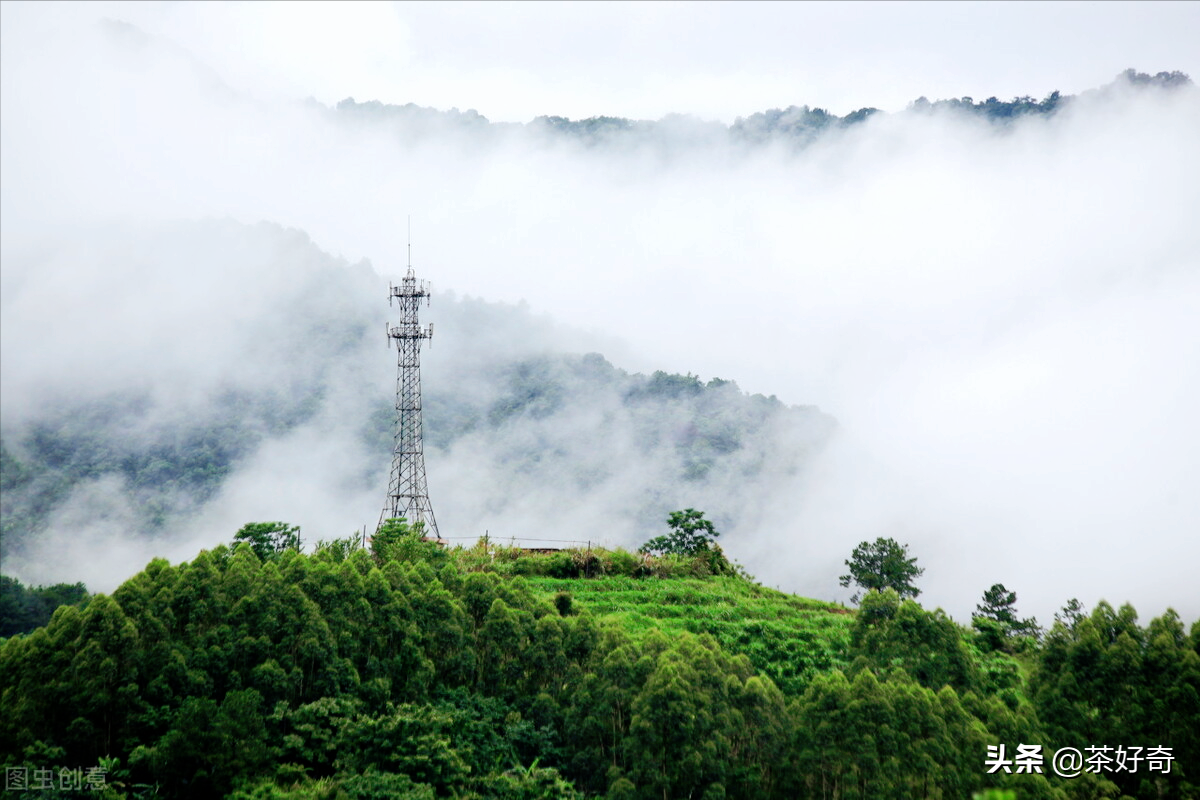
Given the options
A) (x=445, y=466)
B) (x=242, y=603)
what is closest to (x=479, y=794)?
(x=242, y=603)

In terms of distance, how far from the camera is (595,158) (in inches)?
5354

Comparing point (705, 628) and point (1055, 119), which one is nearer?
point (705, 628)

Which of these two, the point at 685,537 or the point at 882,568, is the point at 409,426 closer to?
the point at 685,537

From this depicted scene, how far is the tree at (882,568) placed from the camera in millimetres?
30484

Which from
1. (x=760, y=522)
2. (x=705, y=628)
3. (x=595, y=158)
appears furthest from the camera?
(x=595, y=158)

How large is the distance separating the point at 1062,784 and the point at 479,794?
8857mm

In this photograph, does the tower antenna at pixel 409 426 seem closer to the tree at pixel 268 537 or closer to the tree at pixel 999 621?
the tree at pixel 268 537

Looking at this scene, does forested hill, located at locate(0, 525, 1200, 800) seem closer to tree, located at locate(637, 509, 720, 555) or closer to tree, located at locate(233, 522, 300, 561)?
tree, located at locate(233, 522, 300, 561)

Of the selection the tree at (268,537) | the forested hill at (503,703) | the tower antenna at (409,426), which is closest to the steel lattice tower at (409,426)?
the tower antenna at (409,426)

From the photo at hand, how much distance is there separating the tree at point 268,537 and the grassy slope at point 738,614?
245 inches

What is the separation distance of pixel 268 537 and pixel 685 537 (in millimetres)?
13285

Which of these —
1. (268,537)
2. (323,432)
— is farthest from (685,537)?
(323,432)

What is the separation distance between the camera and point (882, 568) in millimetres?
30672

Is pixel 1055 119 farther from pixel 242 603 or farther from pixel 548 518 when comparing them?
pixel 242 603
